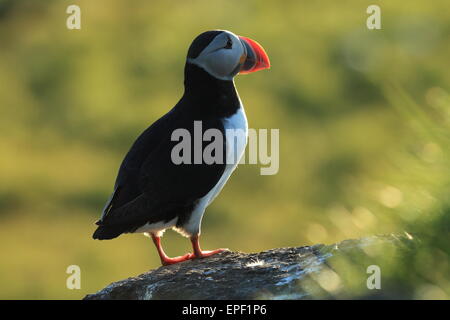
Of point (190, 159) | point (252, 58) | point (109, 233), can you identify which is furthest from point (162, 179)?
point (252, 58)

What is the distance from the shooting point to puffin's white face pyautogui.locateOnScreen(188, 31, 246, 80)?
5523 millimetres

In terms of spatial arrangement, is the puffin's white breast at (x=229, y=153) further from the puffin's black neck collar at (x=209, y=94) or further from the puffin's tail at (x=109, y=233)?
the puffin's tail at (x=109, y=233)

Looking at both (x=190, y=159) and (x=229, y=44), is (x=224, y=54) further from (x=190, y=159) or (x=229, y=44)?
(x=190, y=159)

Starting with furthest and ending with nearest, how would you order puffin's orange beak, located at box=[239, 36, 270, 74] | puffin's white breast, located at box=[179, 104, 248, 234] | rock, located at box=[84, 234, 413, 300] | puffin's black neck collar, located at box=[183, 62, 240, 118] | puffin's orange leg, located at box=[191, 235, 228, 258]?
1. puffin's orange beak, located at box=[239, 36, 270, 74]
2. puffin's black neck collar, located at box=[183, 62, 240, 118]
3. puffin's white breast, located at box=[179, 104, 248, 234]
4. puffin's orange leg, located at box=[191, 235, 228, 258]
5. rock, located at box=[84, 234, 413, 300]

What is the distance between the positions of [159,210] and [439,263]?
364 cm

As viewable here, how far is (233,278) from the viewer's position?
410cm

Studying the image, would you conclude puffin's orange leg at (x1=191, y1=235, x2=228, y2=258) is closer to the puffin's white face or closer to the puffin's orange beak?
the puffin's white face

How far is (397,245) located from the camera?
5.21 feet

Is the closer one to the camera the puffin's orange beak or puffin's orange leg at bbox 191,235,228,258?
puffin's orange leg at bbox 191,235,228,258

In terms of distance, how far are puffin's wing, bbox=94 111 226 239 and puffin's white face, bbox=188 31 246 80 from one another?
20.2 inches

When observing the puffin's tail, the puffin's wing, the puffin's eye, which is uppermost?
the puffin's eye

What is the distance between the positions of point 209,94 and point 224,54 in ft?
0.96

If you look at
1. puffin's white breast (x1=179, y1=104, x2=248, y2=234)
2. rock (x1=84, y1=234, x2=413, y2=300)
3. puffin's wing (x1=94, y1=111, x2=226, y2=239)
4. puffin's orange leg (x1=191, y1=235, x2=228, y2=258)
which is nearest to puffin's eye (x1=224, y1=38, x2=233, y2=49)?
puffin's white breast (x1=179, y1=104, x2=248, y2=234)

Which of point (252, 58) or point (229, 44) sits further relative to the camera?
point (252, 58)
